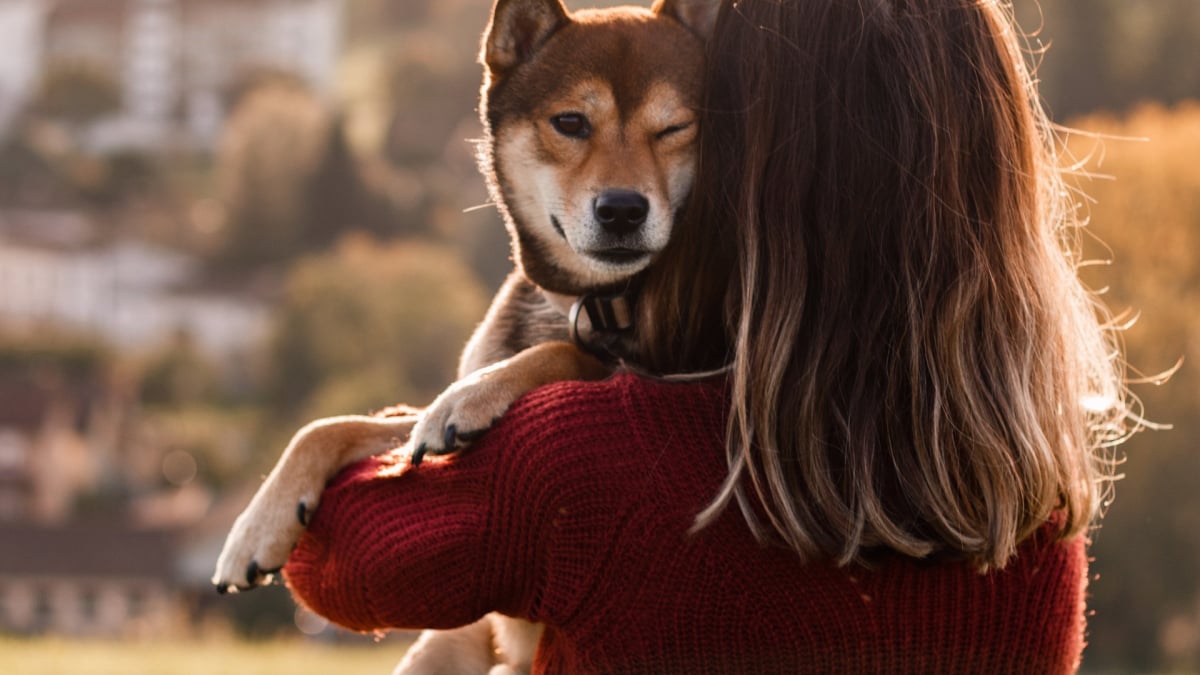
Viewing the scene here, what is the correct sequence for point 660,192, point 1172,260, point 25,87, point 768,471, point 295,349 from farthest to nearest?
point 25,87 < point 295,349 < point 1172,260 < point 660,192 < point 768,471

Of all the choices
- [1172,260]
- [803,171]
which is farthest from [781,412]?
[1172,260]

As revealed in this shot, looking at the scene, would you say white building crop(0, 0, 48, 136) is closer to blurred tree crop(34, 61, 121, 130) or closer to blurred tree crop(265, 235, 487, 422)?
blurred tree crop(34, 61, 121, 130)

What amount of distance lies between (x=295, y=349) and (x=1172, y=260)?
107 feet

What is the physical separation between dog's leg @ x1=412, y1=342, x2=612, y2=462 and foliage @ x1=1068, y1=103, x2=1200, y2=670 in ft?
69.0

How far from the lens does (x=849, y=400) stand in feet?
6.87

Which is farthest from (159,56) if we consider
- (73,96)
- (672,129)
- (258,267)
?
(672,129)

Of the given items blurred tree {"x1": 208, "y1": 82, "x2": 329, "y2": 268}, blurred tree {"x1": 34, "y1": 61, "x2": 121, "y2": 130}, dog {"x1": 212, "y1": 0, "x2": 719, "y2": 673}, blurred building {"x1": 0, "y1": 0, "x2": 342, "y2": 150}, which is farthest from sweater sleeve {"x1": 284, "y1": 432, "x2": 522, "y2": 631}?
blurred tree {"x1": 34, "y1": 61, "x2": 121, "y2": 130}

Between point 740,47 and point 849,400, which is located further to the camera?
point 740,47

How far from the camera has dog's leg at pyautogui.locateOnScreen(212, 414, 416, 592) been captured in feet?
8.50

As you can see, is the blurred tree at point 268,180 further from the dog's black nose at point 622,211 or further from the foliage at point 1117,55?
the dog's black nose at point 622,211

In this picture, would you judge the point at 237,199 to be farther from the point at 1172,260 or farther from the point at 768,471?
the point at 768,471

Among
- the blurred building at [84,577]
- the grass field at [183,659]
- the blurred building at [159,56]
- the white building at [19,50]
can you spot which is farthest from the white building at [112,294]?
the grass field at [183,659]

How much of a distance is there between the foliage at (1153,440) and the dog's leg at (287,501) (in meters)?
21.1

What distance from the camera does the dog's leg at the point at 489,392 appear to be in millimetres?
2227
